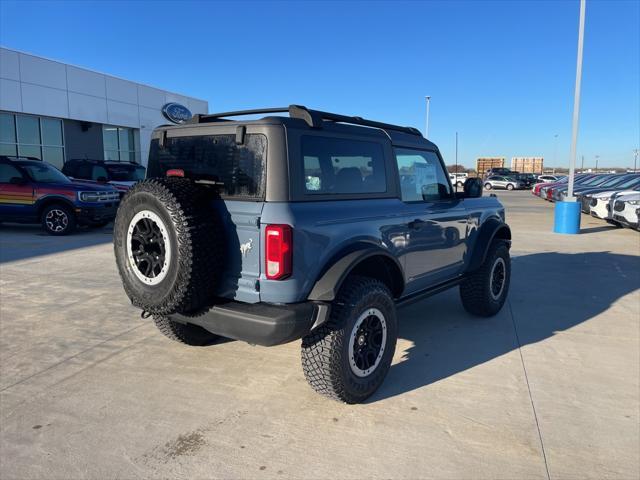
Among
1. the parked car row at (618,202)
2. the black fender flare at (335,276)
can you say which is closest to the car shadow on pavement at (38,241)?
the black fender flare at (335,276)

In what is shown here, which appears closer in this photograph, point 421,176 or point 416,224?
point 416,224

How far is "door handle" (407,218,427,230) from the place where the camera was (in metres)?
3.85

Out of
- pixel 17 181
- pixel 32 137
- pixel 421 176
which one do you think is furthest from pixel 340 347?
pixel 32 137

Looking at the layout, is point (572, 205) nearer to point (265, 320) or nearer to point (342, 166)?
point (342, 166)

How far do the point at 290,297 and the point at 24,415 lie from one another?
6.40 ft

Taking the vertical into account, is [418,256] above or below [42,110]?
below

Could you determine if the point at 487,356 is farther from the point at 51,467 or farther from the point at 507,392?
the point at 51,467

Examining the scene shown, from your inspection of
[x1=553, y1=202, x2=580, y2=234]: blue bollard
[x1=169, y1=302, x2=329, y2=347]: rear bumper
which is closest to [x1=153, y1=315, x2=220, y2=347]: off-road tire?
[x1=169, y1=302, x2=329, y2=347]: rear bumper

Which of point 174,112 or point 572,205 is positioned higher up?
point 174,112

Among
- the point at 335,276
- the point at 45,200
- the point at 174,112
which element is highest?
the point at 174,112

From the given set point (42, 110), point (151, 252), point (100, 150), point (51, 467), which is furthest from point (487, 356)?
point (100, 150)

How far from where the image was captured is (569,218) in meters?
12.3

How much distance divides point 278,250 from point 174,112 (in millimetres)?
24848

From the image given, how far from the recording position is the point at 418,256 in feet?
13.2
